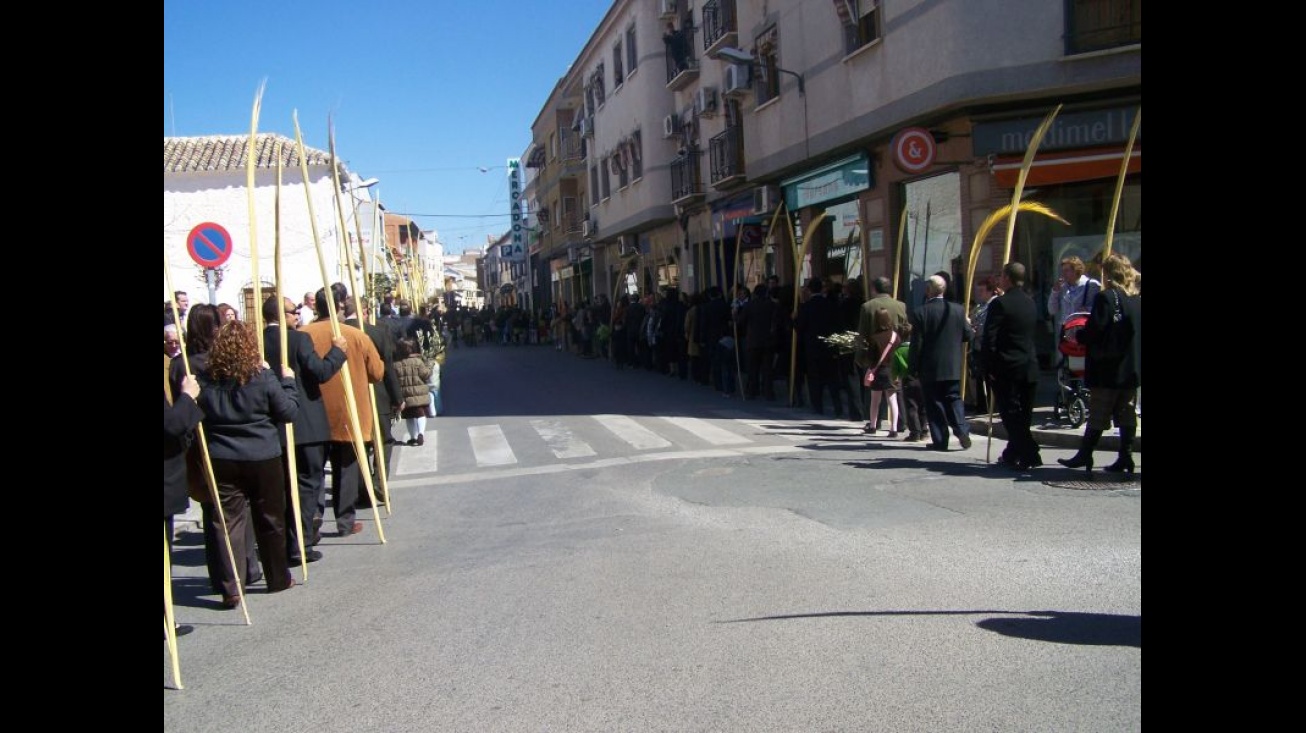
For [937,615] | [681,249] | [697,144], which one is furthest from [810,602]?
[681,249]

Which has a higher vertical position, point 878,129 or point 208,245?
point 878,129

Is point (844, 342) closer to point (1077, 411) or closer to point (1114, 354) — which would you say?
point (1077, 411)

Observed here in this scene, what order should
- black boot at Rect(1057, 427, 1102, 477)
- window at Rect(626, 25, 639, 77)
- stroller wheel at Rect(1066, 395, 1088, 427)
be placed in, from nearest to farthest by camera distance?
black boot at Rect(1057, 427, 1102, 477)
stroller wheel at Rect(1066, 395, 1088, 427)
window at Rect(626, 25, 639, 77)

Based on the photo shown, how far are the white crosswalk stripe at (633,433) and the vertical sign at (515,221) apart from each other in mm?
43180

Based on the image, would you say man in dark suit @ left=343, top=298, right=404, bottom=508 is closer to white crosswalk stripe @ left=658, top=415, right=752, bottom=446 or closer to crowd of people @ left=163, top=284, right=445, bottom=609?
crowd of people @ left=163, top=284, right=445, bottom=609

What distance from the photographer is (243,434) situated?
20.6 ft

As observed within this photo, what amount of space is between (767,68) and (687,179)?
7.45m

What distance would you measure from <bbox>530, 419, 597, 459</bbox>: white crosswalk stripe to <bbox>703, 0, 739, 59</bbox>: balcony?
38.5 feet

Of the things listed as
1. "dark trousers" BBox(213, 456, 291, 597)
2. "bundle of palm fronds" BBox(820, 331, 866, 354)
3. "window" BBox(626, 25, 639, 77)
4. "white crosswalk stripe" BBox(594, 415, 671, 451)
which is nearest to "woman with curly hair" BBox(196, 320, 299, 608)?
"dark trousers" BBox(213, 456, 291, 597)

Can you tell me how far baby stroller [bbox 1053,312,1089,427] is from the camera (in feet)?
35.8

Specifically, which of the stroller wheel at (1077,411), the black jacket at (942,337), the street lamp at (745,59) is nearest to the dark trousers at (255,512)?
the black jacket at (942,337)

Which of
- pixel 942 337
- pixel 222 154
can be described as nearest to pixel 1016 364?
pixel 942 337

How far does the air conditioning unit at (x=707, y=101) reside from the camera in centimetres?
2628

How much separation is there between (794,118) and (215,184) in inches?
651
